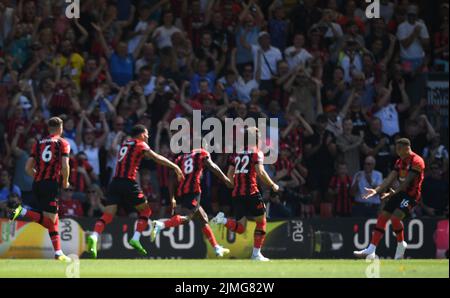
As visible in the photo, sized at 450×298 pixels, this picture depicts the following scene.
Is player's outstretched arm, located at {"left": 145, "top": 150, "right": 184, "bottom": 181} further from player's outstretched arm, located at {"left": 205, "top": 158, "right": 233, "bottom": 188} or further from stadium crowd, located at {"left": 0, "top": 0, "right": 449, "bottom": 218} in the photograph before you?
stadium crowd, located at {"left": 0, "top": 0, "right": 449, "bottom": 218}

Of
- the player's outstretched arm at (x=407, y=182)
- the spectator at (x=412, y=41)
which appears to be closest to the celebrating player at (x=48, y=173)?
the player's outstretched arm at (x=407, y=182)

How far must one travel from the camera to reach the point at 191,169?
20.8m

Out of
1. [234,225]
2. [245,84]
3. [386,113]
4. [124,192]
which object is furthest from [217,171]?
[386,113]

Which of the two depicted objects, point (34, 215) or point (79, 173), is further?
point (79, 173)

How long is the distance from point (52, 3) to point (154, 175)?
4.77 m

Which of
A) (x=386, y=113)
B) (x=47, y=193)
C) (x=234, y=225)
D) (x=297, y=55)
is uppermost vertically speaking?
(x=297, y=55)

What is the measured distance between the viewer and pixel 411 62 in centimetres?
2798

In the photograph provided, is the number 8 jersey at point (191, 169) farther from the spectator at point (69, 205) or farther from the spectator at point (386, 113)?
the spectator at point (386, 113)

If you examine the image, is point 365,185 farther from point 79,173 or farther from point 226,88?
point 79,173

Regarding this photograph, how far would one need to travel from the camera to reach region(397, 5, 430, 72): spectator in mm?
27844

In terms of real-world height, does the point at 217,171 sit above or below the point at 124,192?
above

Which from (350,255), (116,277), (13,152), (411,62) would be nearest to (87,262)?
(116,277)

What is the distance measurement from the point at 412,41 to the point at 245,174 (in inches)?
345

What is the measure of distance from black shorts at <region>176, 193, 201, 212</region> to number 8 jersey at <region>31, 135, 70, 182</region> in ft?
8.25
